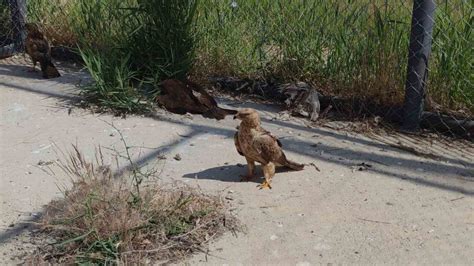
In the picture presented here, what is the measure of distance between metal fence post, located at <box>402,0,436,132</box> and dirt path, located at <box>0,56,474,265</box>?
266 millimetres

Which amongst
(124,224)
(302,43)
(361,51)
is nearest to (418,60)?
(361,51)

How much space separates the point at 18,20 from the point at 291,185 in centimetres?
429

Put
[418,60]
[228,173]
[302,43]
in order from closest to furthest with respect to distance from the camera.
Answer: [228,173] < [418,60] < [302,43]

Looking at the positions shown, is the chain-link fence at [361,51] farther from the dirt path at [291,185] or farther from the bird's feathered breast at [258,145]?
the bird's feathered breast at [258,145]

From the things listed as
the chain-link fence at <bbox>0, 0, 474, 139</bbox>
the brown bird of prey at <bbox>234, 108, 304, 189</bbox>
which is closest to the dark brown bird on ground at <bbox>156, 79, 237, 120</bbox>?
the chain-link fence at <bbox>0, 0, 474, 139</bbox>

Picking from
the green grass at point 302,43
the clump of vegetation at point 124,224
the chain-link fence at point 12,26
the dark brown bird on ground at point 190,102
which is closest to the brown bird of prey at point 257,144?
the clump of vegetation at point 124,224

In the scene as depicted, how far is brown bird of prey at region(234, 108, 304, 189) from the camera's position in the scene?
4230 mm

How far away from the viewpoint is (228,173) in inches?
179

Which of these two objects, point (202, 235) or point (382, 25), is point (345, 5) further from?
point (202, 235)

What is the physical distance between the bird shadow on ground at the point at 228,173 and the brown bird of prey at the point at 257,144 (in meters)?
0.16

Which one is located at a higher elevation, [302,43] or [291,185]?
[302,43]

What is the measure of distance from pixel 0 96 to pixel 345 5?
2975mm

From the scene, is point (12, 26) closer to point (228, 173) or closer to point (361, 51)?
point (361, 51)

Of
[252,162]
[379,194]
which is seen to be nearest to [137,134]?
[252,162]
